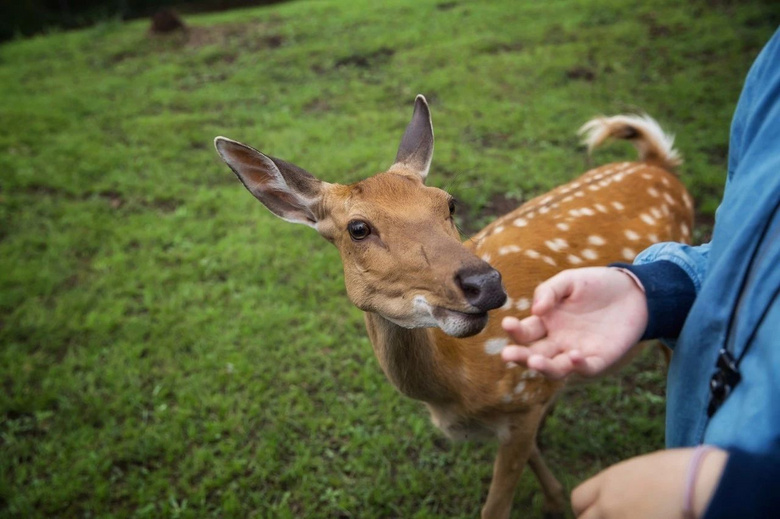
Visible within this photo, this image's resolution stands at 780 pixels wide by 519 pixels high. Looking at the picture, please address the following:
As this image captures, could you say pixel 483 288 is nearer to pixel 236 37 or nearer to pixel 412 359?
pixel 412 359

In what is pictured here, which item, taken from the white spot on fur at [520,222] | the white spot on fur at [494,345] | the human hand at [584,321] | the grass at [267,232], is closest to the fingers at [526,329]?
the human hand at [584,321]

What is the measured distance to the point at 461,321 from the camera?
1.76m

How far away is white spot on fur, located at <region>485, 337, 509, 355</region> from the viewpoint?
8.16 feet

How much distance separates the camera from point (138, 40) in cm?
978

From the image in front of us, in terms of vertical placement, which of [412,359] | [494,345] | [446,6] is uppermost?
[446,6]

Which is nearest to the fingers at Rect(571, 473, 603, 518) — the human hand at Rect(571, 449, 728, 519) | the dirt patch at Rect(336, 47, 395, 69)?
the human hand at Rect(571, 449, 728, 519)

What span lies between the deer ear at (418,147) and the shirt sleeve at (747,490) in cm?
191

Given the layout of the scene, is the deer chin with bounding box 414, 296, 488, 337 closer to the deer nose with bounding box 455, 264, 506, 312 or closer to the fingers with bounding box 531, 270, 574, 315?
the deer nose with bounding box 455, 264, 506, 312

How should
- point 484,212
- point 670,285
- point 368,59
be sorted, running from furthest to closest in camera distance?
point 368,59
point 484,212
point 670,285

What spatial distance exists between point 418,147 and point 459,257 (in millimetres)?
961

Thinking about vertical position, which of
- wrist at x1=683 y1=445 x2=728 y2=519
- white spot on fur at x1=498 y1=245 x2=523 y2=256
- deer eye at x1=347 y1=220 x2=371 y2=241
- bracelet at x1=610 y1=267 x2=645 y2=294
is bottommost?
white spot on fur at x1=498 y1=245 x2=523 y2=256

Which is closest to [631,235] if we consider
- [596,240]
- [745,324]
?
[596,240]

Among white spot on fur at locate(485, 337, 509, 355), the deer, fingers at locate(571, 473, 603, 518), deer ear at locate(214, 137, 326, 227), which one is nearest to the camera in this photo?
fingers at locate(571, 473, 603, 518)

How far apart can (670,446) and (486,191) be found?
3819 mm
